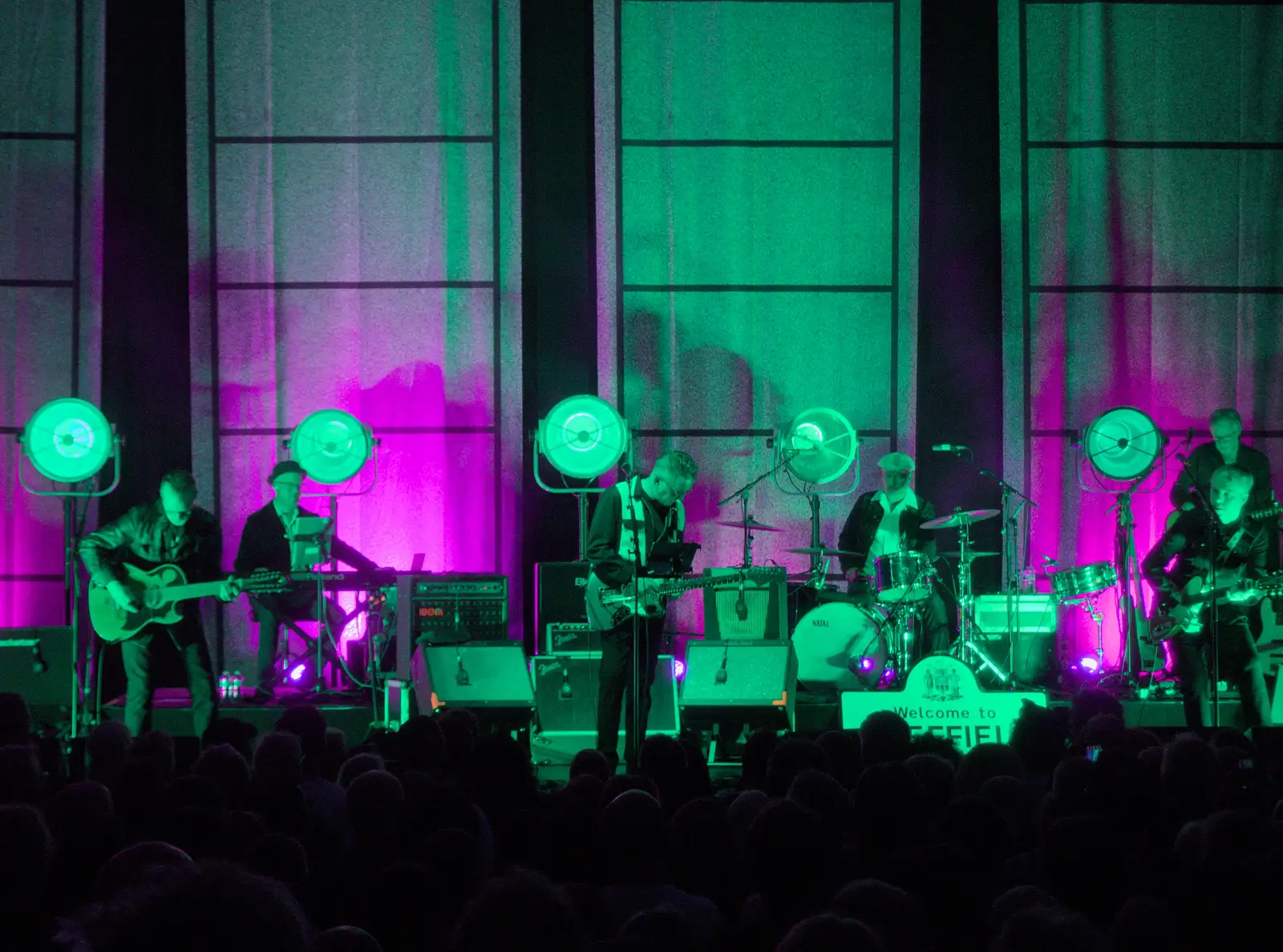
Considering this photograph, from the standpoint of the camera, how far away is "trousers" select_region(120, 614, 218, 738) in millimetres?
7375

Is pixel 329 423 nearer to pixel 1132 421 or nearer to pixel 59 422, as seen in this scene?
pixel 59 422

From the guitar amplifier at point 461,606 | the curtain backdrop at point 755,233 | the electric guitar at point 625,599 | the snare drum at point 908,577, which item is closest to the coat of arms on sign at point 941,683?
the snare drum at point 908,577

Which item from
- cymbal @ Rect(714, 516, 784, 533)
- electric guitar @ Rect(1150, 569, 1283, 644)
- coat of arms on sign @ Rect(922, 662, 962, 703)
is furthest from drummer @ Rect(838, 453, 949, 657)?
electric guitar @ Rect(1150, 569, 1283, 644)

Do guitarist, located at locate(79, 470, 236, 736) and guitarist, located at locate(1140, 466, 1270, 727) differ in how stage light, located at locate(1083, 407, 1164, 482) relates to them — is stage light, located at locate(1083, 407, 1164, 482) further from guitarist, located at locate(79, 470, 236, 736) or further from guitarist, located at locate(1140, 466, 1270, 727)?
guitarist, located at locate(79, 470, 236, 736)

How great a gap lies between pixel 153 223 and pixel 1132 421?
7.31m

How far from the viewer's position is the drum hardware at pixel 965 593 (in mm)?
8336

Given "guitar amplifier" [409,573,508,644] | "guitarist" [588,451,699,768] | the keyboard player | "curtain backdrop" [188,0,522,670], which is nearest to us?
"guitarist" [588,451,699,768]

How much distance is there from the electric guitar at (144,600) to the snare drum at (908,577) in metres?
4.20

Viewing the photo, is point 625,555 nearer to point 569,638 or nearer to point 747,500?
point 569,638

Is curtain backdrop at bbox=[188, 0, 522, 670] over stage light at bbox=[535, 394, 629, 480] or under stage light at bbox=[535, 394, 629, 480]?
over

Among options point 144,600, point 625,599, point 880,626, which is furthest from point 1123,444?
point 144,600

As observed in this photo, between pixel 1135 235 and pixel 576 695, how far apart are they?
18.1 ft

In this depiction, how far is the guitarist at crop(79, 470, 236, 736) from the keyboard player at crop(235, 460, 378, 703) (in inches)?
45.9

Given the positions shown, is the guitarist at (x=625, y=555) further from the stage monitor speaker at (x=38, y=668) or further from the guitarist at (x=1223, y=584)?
the stage monitor speaker at (x=38, y=668)
